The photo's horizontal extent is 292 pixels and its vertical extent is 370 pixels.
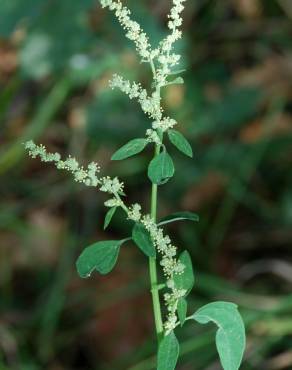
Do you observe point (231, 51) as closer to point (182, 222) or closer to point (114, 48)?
point (114, 48)

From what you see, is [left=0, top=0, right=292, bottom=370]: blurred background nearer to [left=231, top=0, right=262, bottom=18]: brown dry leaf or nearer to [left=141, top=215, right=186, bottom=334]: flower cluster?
[left=231, top=0, right=262, bottom=18]: brown dry leaf

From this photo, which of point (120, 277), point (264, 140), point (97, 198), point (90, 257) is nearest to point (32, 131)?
point (97, 198)

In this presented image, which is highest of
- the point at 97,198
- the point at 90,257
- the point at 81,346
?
the point at 97,198

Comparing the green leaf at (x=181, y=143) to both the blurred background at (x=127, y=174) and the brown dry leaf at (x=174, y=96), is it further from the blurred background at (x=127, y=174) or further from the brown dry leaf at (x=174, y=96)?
the brown dry leaf at (x=174, y=96)

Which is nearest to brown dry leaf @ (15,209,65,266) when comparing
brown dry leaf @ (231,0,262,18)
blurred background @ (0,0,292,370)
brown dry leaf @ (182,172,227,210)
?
blurred background @ (0,0,292,370)

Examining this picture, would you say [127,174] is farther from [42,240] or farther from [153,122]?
[153,122]

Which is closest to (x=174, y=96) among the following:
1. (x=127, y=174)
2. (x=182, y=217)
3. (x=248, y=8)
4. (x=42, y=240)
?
(x=127, y=174)

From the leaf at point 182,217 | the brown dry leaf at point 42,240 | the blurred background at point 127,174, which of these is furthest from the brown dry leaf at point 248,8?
the leaf at point 182,217
